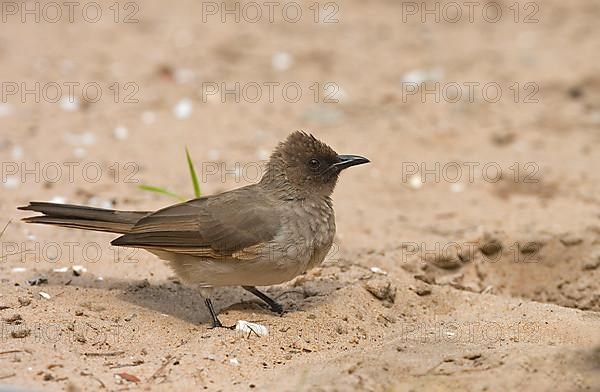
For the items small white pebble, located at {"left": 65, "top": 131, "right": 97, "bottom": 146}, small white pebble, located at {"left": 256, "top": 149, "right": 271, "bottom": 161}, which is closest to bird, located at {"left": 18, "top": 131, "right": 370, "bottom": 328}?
small white pebble, located at {"left": 256, "top": 149, "right": 271, "bottom": 161}

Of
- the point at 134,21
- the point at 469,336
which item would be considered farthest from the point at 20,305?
the point at 134,21

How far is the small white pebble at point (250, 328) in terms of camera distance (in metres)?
5.82

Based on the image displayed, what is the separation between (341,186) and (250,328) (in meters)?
3.32

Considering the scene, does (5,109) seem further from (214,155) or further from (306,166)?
(306,166)

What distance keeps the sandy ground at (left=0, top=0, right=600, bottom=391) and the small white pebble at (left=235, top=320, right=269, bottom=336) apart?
80 millimetres

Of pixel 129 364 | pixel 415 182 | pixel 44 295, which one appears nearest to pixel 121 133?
pixel 415 182

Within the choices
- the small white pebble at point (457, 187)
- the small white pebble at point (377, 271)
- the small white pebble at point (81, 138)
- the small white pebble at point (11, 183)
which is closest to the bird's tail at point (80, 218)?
the small white pebble at point (377, 271)

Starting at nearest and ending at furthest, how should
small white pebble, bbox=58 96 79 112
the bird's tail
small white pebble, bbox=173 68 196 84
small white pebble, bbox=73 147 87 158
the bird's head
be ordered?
the bird's tail, the bird's head, small white pebble, bbox=73 147 87 158, small white pebble, bbox=58 96 79 112, small white pebble, bbox=173 68 196 84

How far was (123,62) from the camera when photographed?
36.6 ft

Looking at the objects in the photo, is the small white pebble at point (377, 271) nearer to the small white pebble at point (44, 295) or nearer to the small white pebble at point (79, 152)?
the small white pebble at point (44, 295)

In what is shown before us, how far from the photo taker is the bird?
19.8 ft

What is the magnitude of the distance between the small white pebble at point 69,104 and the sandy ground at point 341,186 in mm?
23

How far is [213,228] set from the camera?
6219 mm

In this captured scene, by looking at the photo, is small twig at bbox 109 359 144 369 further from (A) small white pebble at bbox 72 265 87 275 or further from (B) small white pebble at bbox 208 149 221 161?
(B) small white pebble at bbox 208 149 221 161
